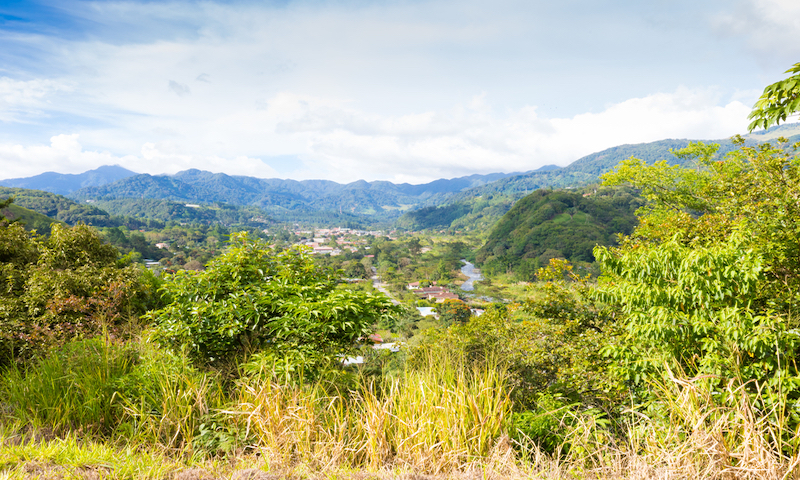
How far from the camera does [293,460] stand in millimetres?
2389

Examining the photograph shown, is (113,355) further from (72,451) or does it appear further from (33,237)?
(33,237)

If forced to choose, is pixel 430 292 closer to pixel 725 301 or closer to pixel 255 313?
pixel 725 301

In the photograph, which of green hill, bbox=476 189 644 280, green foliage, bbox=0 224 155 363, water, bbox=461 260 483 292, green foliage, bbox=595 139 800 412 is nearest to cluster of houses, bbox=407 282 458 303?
water, bbox=461 260 483 292

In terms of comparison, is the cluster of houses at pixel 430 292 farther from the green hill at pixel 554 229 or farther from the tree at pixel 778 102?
the tree at pixel 778 102

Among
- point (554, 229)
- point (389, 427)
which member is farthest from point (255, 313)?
point (554, 229)

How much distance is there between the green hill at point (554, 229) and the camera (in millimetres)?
70938

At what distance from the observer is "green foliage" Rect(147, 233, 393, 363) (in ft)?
10.0

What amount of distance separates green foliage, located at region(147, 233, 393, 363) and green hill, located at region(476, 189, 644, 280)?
63.2 metres

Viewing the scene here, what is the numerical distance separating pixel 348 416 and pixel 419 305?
40589 mm

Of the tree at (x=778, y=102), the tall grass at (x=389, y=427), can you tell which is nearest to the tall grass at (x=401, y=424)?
the tall grass at (x=389, y=427)

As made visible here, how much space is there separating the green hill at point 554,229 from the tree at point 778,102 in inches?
2456

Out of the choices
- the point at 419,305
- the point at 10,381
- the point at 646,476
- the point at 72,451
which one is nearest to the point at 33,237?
the point at 10,381

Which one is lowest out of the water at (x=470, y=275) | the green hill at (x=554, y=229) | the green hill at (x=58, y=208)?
the water at (x=470, y=275)

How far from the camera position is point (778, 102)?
Answer: 10.1ft
